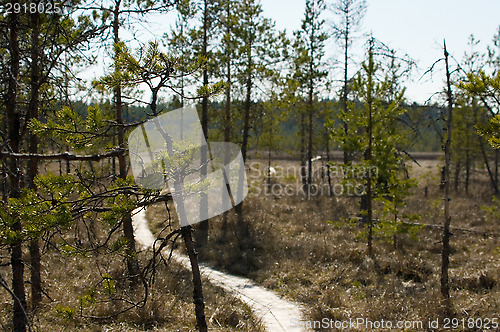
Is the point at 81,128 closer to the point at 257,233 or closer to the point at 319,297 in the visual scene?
the point at 319,297

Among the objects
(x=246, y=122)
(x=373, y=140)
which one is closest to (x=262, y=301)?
(x=373, y=140)

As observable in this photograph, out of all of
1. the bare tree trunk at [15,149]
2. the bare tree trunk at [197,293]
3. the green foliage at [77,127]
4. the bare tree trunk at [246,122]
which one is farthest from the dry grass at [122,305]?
the bare tree trunk at [246,122]

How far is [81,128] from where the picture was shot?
159 inches

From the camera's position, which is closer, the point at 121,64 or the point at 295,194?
the point at 121,64

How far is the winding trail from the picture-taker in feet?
25.0

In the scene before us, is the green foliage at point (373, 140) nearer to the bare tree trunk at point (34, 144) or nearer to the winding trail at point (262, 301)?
the winding trail at point (262, 301)

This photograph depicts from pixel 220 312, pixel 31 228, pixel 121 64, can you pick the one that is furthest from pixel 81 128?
pixel 220 312

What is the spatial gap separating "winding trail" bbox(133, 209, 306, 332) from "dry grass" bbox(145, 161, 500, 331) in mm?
352

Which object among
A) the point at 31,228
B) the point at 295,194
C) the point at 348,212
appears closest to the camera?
the point at 31,228

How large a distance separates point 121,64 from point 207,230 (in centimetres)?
1117

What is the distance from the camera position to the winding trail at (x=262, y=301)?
763 cm

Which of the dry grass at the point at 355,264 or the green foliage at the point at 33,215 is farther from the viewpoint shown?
the dry grass at the point at 355,264

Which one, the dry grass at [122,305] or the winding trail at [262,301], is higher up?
the dry grass at [122,305]

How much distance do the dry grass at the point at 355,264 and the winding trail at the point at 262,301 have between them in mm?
352
